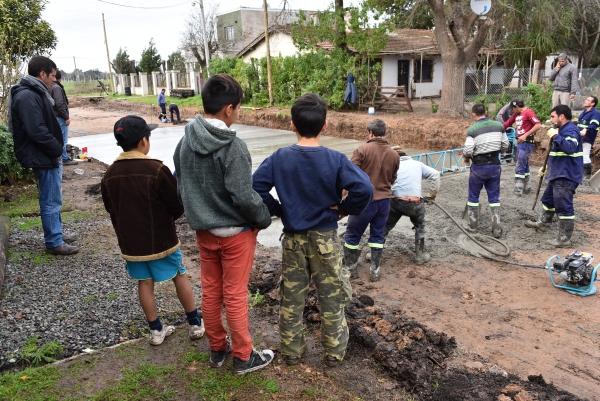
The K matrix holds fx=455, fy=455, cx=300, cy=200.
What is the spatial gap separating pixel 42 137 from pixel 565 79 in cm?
1081

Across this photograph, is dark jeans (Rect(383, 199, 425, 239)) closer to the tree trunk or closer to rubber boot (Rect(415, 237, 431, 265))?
rubber boot (Rect(415, 237, 431, 265))

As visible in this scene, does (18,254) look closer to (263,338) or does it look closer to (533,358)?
(263,338)

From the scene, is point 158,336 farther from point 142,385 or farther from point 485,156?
point 485,156

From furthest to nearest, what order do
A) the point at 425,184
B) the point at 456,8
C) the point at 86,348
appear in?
the point at 456,8
the point at 425,184
the point at 86,348

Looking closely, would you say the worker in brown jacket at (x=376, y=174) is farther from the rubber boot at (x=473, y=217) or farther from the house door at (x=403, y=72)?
the house door at (x=403, y=72)

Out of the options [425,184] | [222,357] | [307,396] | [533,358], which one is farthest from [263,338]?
[425,184]

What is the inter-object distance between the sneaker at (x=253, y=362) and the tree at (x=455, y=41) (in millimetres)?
14867

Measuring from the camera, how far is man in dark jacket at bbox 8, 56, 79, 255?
4.59 m

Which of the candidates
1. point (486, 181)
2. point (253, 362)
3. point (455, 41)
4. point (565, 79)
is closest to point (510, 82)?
point (455, 41)

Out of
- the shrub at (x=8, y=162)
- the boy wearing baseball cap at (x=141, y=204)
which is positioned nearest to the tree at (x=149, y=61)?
the shrub at (x=8, y=162)

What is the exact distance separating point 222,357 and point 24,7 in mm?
13255

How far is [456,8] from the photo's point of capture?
15438mm

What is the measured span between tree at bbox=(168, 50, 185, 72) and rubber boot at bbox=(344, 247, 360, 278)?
1713 inches

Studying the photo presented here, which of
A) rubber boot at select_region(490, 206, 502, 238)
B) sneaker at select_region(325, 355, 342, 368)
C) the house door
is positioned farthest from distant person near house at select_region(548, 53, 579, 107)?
the house door
